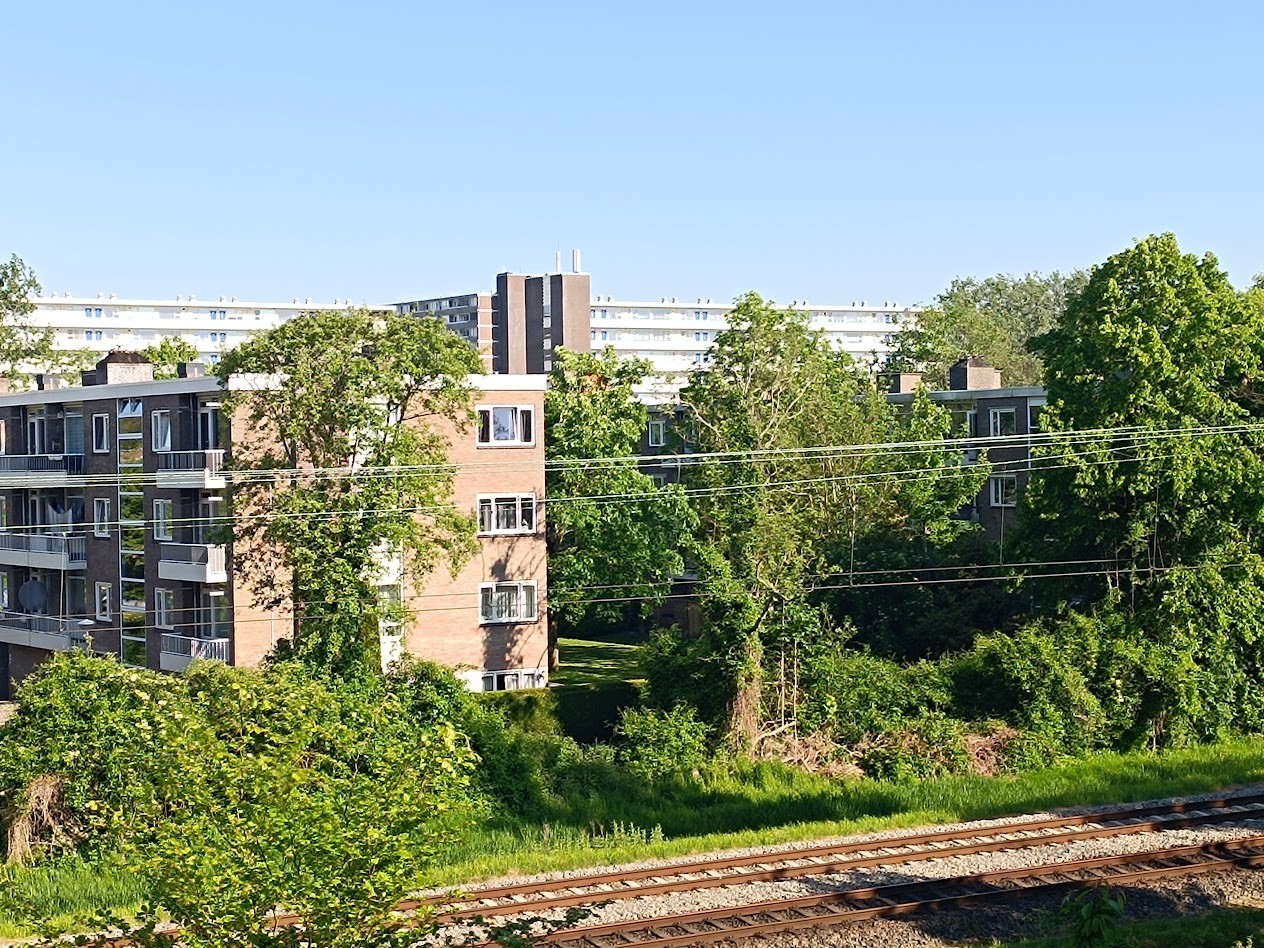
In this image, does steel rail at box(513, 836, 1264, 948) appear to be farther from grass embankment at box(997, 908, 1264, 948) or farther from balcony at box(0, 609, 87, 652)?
balcony at box(0, 609, 87, 652)

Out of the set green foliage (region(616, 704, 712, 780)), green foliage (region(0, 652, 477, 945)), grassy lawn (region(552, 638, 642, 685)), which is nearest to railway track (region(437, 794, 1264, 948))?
green foliage (region(0, 652, 477, 945))

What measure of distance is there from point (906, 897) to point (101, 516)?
33.8m

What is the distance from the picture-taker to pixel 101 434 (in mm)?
48750

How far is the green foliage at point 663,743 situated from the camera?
118ft

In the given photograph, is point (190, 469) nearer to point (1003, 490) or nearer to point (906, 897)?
point (906, 897)

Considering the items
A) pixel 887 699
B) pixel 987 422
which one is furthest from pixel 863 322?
pixel 887 699

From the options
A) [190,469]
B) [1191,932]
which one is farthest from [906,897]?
[190,469]

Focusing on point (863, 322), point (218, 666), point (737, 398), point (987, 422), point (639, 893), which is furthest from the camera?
point (863, 322)

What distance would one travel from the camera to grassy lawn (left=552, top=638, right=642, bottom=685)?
169 ft

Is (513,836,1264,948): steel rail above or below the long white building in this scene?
below

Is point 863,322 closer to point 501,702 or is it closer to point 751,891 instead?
point 501,702

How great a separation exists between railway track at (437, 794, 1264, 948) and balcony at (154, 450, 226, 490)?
19744 millimetres

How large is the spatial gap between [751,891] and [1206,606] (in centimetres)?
1983

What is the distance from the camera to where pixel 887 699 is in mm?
37750
